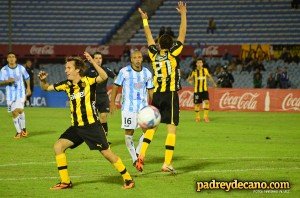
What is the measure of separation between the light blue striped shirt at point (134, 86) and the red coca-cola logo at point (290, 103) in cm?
1710

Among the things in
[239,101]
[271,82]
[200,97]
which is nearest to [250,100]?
[239,101]

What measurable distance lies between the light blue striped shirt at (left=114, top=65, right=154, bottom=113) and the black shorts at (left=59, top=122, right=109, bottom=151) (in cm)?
278

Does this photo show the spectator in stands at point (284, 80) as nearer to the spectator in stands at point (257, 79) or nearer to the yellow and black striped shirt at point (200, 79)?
the spectator in stands at point (257, 79)

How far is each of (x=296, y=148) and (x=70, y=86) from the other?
755 cm

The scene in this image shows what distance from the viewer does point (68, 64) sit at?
1077 centimetres

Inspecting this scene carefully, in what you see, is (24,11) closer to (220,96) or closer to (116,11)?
(116,11)

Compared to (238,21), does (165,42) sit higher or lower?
lower

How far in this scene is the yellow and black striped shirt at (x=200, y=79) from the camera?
25750 millimetres

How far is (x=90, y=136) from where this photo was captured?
10773 millimetres

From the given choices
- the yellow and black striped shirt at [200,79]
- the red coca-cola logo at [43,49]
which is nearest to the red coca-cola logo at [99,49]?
the red coca-cola logo at [43,49]

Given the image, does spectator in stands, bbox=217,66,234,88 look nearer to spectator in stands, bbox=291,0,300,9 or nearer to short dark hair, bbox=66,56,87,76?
spectator in stands, bbox=291,0,300,9

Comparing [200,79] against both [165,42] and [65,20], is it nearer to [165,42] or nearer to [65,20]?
[165,42]

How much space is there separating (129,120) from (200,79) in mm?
12637

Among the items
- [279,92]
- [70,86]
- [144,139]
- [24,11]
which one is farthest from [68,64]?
[24,11]
